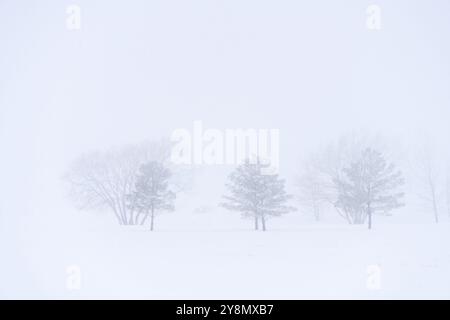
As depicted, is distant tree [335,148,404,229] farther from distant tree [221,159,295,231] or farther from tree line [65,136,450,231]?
distant tree [221,159,295,231]

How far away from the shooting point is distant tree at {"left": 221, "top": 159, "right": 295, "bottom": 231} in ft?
43.9

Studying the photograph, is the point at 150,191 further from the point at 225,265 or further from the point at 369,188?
the point at 369,188

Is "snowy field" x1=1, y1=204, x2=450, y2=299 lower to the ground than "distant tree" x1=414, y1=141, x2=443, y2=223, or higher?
lower

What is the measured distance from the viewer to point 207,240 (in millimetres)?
11383

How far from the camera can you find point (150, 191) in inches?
523

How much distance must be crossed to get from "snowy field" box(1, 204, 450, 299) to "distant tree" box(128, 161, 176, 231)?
1.76 metres

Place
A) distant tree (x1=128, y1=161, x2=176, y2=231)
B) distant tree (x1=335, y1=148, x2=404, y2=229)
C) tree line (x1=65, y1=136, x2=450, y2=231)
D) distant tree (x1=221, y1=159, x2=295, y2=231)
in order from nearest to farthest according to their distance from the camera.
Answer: tree line (x1=65, y1=136, x2=450, y2=231), distant tree (x1=128, y1=161, x2=176, y2=231), distant tree (x1=221, y1=159, x2=295, y2=231), distant tree (x1=335, y1=148, x2=404, y2=229)

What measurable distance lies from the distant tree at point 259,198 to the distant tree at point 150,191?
2.00 meters

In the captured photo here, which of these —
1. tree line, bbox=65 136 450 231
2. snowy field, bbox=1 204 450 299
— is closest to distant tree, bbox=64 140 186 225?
tree line, bbox=65 136 450 231

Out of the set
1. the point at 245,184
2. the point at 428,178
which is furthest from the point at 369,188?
the point at 245,184

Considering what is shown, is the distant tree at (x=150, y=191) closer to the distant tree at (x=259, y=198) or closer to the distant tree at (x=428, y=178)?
the distant tree at (x=259, y=198)

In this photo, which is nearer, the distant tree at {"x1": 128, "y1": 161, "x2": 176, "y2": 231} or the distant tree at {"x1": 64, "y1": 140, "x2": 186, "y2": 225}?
the distant tree at {"x1": 64, "y1": 140, "x2": 186, "y2": 225}

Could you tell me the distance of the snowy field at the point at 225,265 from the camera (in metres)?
8.91
